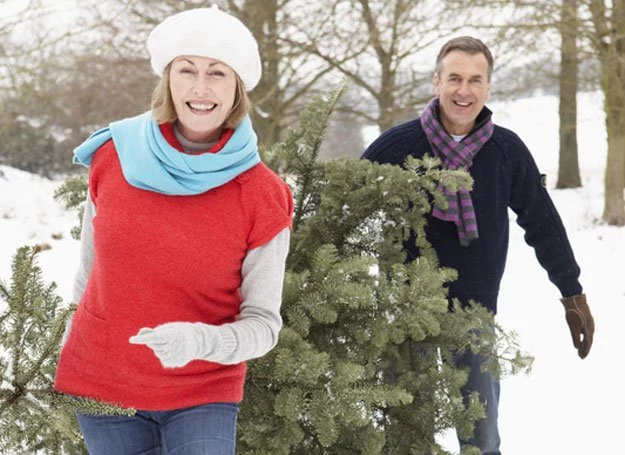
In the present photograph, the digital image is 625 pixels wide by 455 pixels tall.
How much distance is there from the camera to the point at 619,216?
12.4 m

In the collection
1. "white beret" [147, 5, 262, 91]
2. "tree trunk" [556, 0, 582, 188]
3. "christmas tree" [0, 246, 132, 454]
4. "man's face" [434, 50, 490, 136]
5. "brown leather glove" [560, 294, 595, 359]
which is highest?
"tree trunk" [556, 0, 582, 188]

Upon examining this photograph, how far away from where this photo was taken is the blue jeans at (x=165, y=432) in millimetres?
1911

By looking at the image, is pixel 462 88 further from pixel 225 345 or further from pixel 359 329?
pixel 225 345

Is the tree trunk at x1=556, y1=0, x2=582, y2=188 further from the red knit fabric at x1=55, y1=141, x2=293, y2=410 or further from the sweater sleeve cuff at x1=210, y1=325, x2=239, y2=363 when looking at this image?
the sweater sleeve cuff at x1=210, y1=325, x2=239, y2=363

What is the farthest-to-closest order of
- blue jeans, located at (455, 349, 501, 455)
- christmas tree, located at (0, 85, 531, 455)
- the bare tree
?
the bare tree → blue jeans, located at (455, 349, 501, 455) → christmas tree, located at (0, 85, 531, 455)

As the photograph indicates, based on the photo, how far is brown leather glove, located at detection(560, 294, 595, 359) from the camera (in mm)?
3518

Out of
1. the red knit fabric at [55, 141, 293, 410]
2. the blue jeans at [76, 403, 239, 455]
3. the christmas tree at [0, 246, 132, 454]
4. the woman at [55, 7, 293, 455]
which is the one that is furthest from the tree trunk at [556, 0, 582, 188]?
the christmas tree at [0, 246, 132, 454]

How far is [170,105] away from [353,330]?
3.48ft

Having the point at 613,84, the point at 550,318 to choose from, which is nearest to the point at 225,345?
the point at 550,318

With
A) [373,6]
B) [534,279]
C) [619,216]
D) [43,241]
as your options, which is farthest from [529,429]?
[373,6]

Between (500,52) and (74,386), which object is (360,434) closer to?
(74,386)

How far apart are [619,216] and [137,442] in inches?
464

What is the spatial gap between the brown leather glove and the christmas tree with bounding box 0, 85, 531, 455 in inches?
29.7

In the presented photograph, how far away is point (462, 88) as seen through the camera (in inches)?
129
